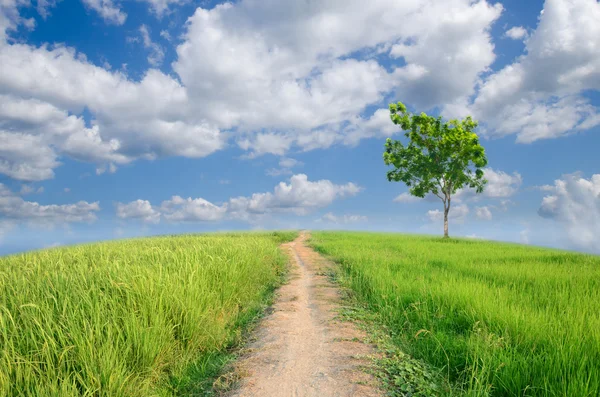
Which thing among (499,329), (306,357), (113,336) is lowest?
(306,357)

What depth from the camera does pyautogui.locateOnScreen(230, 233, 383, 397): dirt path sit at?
15.2ft

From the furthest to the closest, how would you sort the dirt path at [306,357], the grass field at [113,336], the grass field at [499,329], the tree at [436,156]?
1. the tree at [436,156]
2. the dirt path at [306,357]
3. the grass field at [499,329]
4. the grass field at [113,336]

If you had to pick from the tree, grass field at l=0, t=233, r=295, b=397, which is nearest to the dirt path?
grass field at l=0, t=233, r=295, b=397

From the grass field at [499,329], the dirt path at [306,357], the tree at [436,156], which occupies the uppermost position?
the tree at [436,156]

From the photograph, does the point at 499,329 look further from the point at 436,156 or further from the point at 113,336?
the point at 436,156

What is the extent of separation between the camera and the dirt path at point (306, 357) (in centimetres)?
462

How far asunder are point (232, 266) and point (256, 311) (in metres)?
1.69

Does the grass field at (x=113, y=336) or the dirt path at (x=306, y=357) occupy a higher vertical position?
the grass field at (x=113, y=336)

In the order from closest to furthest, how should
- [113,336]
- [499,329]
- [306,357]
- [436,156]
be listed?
[113,336]
[306,357]
[499,329]
[436,156]

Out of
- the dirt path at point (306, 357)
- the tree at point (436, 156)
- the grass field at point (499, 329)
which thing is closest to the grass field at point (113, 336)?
the dirt path at point (306, 357)

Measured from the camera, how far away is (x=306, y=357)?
550cm

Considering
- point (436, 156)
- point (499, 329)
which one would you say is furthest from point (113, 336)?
point (436, 156)

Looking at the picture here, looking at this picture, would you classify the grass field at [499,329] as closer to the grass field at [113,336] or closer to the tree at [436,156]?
the grass field at [113,336]

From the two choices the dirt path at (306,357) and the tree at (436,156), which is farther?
the tree at (436,156)
